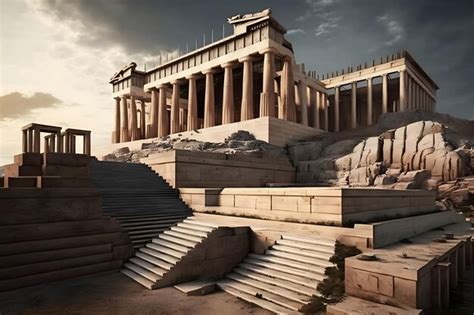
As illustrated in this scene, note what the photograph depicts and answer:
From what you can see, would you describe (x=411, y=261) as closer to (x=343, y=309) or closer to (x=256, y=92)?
(x=343, y=309)

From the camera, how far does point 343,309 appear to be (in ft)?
23.4

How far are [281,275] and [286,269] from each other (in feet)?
0.93

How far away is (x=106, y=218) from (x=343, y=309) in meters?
10.3

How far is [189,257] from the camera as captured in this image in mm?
11125

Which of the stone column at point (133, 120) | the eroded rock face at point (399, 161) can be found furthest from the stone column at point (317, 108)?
the stone column at point (133, 120)

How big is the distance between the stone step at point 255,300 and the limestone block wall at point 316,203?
13.6ft

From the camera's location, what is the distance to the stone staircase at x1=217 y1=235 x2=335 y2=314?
8.84m

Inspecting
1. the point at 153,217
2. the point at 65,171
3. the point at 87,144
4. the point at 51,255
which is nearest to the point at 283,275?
the point at 153,217

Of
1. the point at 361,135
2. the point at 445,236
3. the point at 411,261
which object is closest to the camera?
the point at 411,261

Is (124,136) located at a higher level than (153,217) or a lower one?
higher

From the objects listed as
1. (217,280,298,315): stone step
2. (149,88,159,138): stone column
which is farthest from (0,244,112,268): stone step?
(149,88,159,138): stone column

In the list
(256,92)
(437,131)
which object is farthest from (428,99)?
(437,131)

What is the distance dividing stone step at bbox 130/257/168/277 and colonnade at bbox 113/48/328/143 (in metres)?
26.3

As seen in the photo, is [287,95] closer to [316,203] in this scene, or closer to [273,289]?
[316,203]
